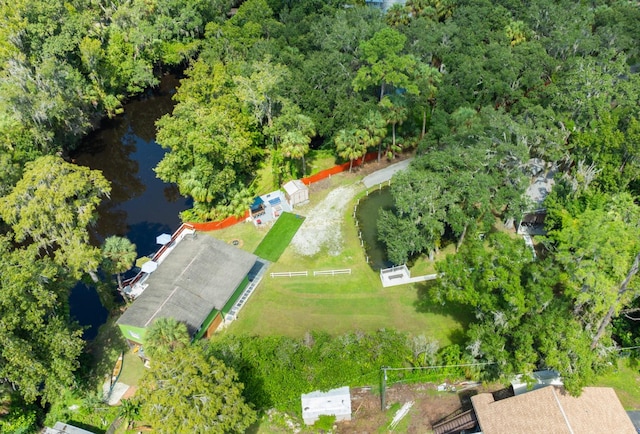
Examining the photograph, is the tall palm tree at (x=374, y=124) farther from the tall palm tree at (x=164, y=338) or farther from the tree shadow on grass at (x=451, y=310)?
the tall palm tree at (x=164, y=338)

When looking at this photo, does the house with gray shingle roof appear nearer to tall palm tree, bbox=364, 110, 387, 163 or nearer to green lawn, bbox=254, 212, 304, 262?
green lawn, bbox=254, 212, 304, 262

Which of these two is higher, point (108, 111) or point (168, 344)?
point (108, 111)

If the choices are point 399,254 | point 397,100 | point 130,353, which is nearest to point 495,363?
point 399,254

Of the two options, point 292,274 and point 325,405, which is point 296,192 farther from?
point 325,405

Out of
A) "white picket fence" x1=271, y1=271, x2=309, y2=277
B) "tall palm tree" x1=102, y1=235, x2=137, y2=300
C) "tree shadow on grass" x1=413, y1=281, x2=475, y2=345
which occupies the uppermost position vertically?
"tall palm tree" x1=102, y1=235, x2=137, y2=300

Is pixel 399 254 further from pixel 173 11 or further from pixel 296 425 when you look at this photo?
pixel 173 11

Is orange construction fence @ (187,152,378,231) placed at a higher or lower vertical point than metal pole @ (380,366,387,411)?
higher

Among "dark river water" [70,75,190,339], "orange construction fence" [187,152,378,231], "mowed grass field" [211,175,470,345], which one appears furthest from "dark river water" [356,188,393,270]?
"dark river water" [70,75,190,339]
